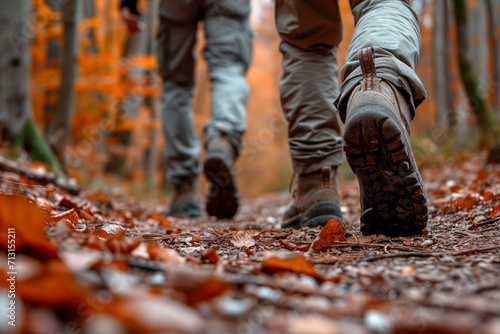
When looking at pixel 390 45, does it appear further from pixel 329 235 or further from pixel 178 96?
pixel 178 96

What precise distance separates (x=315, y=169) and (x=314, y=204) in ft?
0.44

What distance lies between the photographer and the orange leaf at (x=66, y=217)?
1.24 m

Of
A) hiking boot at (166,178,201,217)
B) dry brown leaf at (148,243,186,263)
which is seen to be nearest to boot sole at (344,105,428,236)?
dry brown leaf at (148,243,186,263)

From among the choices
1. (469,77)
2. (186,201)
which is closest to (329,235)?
(186,201)

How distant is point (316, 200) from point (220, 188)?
0.89 meters

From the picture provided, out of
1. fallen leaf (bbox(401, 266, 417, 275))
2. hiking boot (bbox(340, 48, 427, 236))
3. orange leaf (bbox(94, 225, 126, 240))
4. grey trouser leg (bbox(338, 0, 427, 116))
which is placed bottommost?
orange leaf (bbox(94, 225, 126, 240))

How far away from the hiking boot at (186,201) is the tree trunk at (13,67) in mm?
1512

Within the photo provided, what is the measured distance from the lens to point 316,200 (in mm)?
1617

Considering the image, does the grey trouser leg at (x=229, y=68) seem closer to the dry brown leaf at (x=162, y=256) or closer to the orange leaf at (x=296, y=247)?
the orange leaf at (x=296, y=247)

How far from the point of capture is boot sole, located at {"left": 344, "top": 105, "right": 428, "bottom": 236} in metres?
1.07

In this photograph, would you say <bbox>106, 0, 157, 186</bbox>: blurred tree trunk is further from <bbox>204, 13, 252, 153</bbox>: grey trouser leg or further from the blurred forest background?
<bbox>204, 13, 252, 153</bbox>: grey trouser leg

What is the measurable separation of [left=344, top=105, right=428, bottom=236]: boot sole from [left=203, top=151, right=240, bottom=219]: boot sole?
3.77 ft

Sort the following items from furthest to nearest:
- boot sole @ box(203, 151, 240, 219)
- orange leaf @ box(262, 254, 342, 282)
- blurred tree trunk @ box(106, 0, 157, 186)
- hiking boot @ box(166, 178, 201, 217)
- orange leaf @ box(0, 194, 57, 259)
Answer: blurred tree trunk @ box(106, 0, 157, 186) < hiking boot @ box(166, 178, 201, 217) < boot sole @ box(203, 151, 240, 219) < orange leaf @ box(262, 254, 342, 282) < orange leaf @ box(0, 194, 57, 259)

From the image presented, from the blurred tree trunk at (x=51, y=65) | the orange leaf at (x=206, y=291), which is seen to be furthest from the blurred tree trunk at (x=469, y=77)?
the blurred tree trunk at (x=51, y=65)
